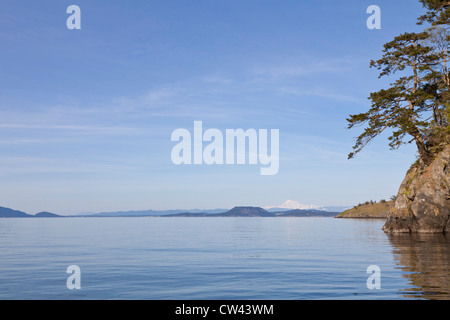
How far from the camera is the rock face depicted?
188 ft

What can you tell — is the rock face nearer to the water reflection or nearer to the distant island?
the water reflection

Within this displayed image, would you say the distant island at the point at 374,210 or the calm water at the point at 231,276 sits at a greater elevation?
the calm water at the point at 231,276

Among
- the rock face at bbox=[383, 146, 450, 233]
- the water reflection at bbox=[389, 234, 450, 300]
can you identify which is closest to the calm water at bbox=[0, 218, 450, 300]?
the water reflection at bbox=[389, 234, 450, 300]

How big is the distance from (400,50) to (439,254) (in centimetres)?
4063

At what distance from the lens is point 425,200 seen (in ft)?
195

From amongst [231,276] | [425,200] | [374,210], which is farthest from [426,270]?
[374,210]

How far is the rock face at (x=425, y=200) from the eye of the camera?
57.3m

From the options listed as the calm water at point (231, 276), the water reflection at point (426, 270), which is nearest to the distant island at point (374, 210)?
the water reflection at point (426, 270)

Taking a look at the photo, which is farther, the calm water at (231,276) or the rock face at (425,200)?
the rock face at (425,200)

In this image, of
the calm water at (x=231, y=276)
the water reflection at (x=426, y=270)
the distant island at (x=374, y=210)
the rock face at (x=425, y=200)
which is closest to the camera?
the water reflection at (x=426, y=270)

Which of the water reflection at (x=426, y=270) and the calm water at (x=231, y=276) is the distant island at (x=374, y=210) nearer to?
the water reflection at (x=426, y=270)

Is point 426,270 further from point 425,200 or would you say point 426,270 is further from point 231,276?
point 425,200

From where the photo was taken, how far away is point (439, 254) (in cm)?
3275
